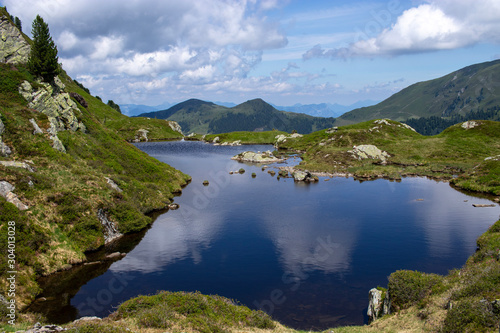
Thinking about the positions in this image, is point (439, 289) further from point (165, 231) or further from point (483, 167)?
point (483, 167)

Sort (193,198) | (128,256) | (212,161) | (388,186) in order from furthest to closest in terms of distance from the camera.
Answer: (212,161) < (388,186) < (193,198) < (128,256)

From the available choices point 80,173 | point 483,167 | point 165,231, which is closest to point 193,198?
point 165,231

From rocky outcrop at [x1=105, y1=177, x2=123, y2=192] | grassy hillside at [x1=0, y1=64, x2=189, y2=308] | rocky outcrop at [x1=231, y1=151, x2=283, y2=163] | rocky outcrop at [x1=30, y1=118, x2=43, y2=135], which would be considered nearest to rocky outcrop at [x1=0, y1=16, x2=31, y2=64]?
grassy hillside at [x1=0, y1=64, x2=189, y2=308]

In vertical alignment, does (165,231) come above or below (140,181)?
below

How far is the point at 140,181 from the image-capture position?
79.4 metres

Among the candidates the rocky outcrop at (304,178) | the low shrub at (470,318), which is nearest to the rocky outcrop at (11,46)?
the rocky outcrop at (304,178)

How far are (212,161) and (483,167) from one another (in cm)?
10793

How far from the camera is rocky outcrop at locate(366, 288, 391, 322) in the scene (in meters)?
30.8

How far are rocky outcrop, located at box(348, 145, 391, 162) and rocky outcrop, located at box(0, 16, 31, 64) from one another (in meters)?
126

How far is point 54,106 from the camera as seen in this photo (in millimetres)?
74062

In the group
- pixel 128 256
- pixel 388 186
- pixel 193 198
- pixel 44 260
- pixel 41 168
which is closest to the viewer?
pixel 44 260

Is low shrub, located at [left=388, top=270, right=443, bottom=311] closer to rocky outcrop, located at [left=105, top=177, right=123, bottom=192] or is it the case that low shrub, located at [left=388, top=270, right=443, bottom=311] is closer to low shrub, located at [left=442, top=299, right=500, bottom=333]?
low shrub, located at [left=442, top=299, right=500, bottom=333]

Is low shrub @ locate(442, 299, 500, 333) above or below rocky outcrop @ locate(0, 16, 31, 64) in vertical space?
below

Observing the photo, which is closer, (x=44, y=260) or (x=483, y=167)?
(x=44, y=260)
